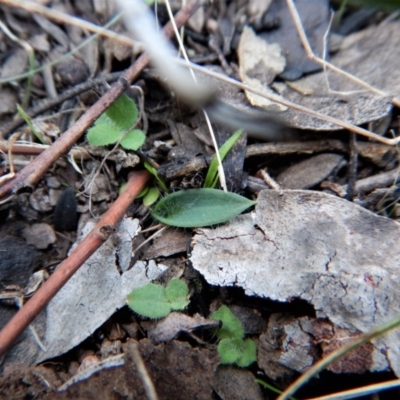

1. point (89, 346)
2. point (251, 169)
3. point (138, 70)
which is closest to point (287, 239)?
point (251, 169)

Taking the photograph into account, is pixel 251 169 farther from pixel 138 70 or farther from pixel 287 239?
pixel 138 70

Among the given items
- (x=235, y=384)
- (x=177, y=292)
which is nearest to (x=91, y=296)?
(x=177, y=292)

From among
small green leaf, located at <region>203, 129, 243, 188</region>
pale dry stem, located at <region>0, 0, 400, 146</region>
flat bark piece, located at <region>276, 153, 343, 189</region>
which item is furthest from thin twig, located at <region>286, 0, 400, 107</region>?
small green leaf, located at <region>203, 129, 243, 188</region>

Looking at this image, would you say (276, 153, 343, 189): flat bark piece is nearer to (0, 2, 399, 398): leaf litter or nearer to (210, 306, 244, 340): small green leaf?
(0, 2, 399, 398): leaf litter

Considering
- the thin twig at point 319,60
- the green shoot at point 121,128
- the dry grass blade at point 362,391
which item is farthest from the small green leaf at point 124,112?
the dry grass blade at point 362,391

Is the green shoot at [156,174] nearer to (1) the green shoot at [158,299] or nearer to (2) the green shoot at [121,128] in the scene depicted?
(2) the green shoot at [121,128]

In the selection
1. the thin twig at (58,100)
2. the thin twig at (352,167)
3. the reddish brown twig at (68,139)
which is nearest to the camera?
the reddish brown twig at (68,139)

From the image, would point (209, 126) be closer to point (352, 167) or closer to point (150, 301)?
point (352, 167)
